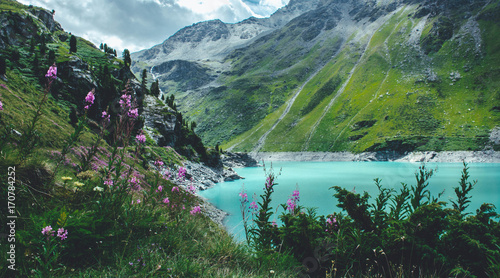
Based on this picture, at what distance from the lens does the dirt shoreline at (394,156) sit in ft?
313

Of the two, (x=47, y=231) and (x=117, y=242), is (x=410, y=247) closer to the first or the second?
(x=117, y=242)

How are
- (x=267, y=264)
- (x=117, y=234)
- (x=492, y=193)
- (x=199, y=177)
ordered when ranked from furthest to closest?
(x=199, y=177), (x=492, y=193), (x=267, y=264), (x=117, y=234)

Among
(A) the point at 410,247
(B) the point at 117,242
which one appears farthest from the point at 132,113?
(A) the point at 410,247

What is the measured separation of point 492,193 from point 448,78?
5826 inches

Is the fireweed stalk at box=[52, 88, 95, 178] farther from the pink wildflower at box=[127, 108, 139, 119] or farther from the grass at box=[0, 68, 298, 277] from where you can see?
the pink wildflower at box=[127, 108, 139, 119]

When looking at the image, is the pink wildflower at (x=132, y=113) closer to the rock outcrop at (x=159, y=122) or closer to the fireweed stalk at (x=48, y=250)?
the fireweed stalk at (x=48, y=250)

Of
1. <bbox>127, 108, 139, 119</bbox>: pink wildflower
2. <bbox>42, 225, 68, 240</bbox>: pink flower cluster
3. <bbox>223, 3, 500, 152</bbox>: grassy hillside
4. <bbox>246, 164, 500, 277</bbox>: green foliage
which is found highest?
<bbox>223, 3, 500, 152</bbox>: grassy hillside

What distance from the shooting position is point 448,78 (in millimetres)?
148000

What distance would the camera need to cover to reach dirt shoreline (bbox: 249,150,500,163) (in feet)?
313

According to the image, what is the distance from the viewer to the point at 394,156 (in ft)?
389

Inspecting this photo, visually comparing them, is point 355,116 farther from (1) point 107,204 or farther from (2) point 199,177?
(1) point 107,204

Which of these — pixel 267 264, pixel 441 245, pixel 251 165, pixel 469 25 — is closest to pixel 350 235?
pixel 441 245

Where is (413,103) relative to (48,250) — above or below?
above

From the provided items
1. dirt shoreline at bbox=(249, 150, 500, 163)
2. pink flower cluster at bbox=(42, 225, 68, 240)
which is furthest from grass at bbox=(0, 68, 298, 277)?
dirt shoreline at bbox=(249, 150, 500, 163)
